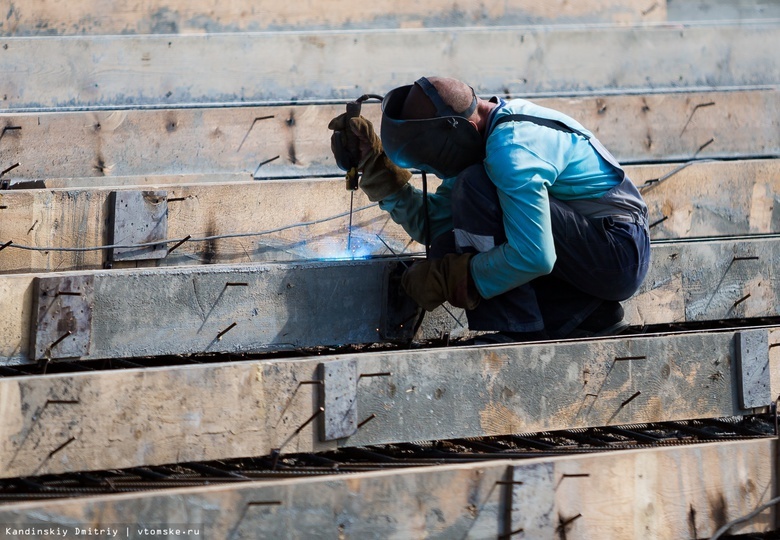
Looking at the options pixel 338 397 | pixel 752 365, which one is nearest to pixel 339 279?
pixel 338 397

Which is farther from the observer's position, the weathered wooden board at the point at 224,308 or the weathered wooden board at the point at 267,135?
the weathered wooden board at the point at 267,135

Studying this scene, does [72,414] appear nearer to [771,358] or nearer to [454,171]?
[454,171]

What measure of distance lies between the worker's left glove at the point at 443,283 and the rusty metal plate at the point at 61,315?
45.8 inches

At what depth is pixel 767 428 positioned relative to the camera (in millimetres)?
3662

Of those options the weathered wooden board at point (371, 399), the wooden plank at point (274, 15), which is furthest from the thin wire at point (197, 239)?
the wooden plank at point (274, 15)

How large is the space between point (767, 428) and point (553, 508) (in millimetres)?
1275

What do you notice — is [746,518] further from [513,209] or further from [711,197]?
[711,197]

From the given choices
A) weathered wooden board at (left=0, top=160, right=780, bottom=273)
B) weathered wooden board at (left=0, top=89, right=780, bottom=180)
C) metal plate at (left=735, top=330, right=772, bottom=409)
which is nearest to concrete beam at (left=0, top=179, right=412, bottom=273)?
weathered wooden board at (left=0, top=160, right=780, bottom=273)

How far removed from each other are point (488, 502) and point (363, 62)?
12.7 feet

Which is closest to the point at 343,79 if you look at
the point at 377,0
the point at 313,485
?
the point at 377,0

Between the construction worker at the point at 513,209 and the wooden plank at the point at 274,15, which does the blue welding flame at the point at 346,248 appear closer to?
the construction worker at the point at 513,209

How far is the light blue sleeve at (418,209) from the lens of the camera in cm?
382

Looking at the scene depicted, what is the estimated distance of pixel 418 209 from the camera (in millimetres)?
3859

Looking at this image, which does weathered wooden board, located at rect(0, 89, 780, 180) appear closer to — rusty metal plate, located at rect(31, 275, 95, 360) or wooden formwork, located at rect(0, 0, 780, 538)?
wooden formwork, located at rect(0, 0, 780, 538)
